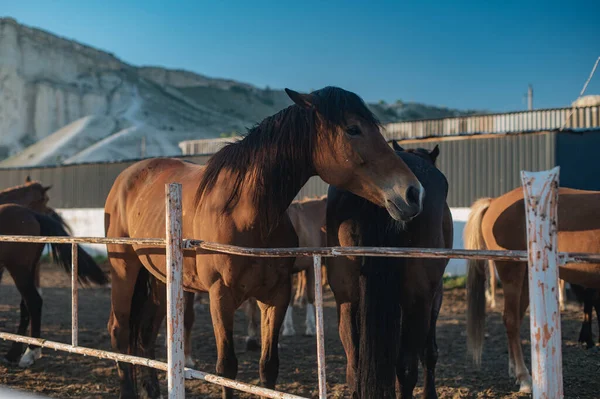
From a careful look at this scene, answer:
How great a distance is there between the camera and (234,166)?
367 cm

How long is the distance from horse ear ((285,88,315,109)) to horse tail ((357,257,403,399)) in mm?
994

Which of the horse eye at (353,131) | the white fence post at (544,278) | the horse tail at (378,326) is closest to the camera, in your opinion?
the white fence post at (544,278)

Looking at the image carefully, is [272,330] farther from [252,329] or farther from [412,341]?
[252,329]

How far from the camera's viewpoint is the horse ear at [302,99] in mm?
3357

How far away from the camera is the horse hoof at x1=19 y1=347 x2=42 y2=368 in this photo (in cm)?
588

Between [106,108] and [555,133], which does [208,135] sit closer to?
[106,108]

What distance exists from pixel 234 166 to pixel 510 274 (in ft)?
10.2

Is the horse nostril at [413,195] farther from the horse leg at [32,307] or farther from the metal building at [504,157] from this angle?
the metal building at [504,157]

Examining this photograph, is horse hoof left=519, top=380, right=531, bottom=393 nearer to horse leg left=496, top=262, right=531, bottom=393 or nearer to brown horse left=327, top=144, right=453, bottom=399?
horse leg left=496, top=262, right=531, bottom=393

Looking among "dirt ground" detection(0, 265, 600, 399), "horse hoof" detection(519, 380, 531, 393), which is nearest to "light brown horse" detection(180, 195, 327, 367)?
"dirt ground" detection(0, 265, 600, 399)

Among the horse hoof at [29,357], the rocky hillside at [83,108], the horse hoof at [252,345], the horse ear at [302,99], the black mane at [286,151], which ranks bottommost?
the horse hoof at [252,345]

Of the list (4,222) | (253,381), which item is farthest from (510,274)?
(4,222)

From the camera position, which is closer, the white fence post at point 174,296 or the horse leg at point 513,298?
the white fence post at point 174,296

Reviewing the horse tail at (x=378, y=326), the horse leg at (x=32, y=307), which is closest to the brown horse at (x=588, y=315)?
the horse tail at (x=378, y=326)
